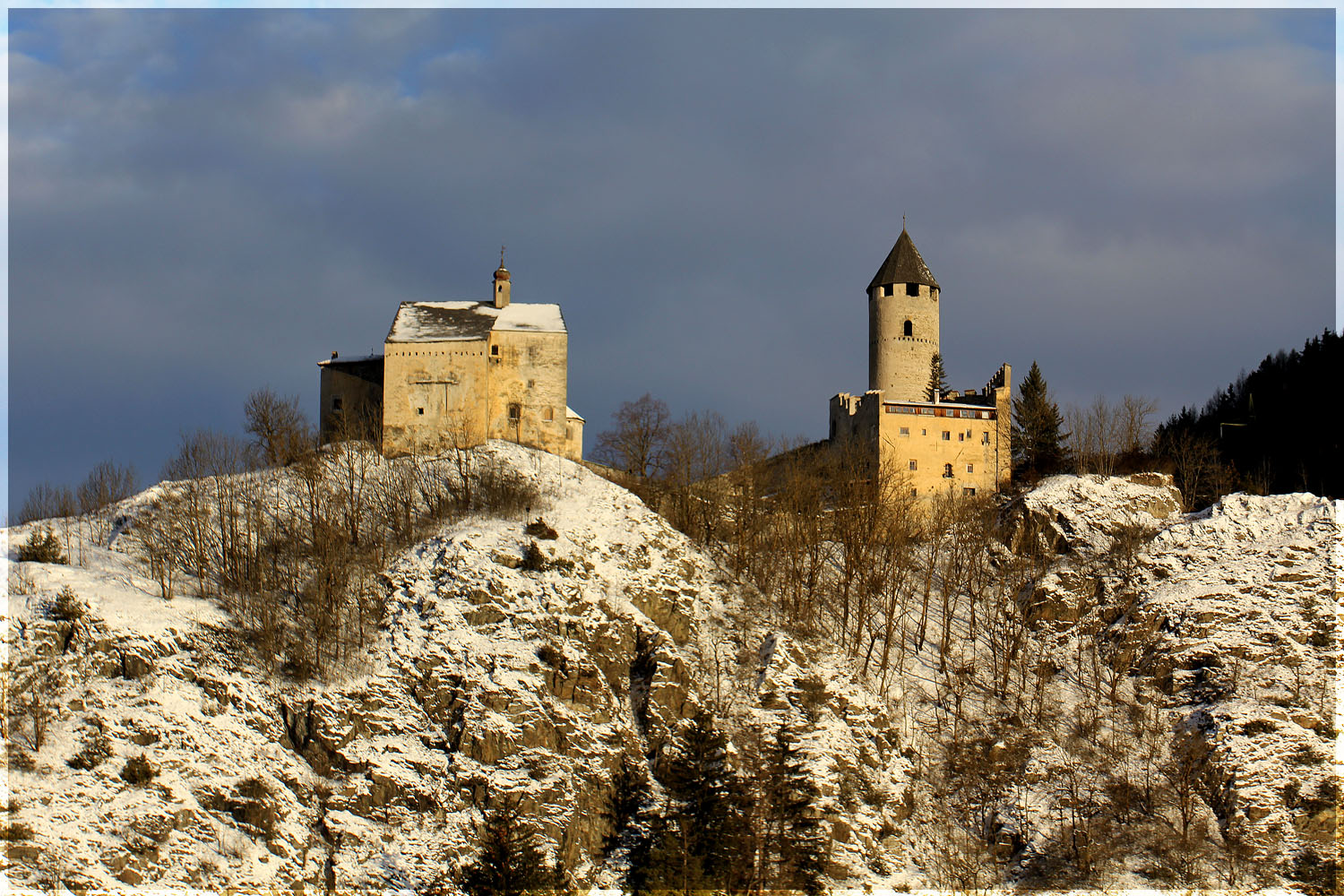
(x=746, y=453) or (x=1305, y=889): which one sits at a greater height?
(x=746, y=453)

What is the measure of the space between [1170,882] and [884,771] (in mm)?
10540

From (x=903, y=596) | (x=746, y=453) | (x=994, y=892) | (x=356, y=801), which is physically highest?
(x=746, y=453)

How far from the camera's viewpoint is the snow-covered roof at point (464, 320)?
70.7 m

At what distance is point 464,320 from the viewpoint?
72.9 meters

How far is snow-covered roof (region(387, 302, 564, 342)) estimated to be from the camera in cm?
7069

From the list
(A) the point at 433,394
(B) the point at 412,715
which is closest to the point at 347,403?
(A) the point at 433,394

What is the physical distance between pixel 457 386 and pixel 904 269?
99.9 ft

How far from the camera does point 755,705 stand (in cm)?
5419

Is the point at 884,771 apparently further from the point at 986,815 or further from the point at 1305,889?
the point at 1305,889

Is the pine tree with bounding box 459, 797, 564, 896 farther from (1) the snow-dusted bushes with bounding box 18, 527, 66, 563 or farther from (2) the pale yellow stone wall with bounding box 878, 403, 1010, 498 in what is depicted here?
(2) the pale yellow stone wall with bounding box 878, 403, 1010, 498

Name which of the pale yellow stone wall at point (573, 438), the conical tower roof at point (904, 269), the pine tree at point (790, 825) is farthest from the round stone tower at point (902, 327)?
the pine tree at point (790, 825)

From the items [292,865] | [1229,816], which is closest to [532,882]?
[292,865]

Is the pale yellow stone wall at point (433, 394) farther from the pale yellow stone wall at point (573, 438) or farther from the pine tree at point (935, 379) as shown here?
the pine tree at point (935, 379)

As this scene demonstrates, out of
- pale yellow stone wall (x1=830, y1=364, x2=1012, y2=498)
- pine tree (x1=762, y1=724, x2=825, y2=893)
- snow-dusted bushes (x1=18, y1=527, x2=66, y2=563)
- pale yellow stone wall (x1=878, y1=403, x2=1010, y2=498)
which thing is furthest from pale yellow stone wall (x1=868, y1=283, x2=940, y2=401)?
snow-dusted bushes (x1=18, y1=527, x2=66, y2=563)
